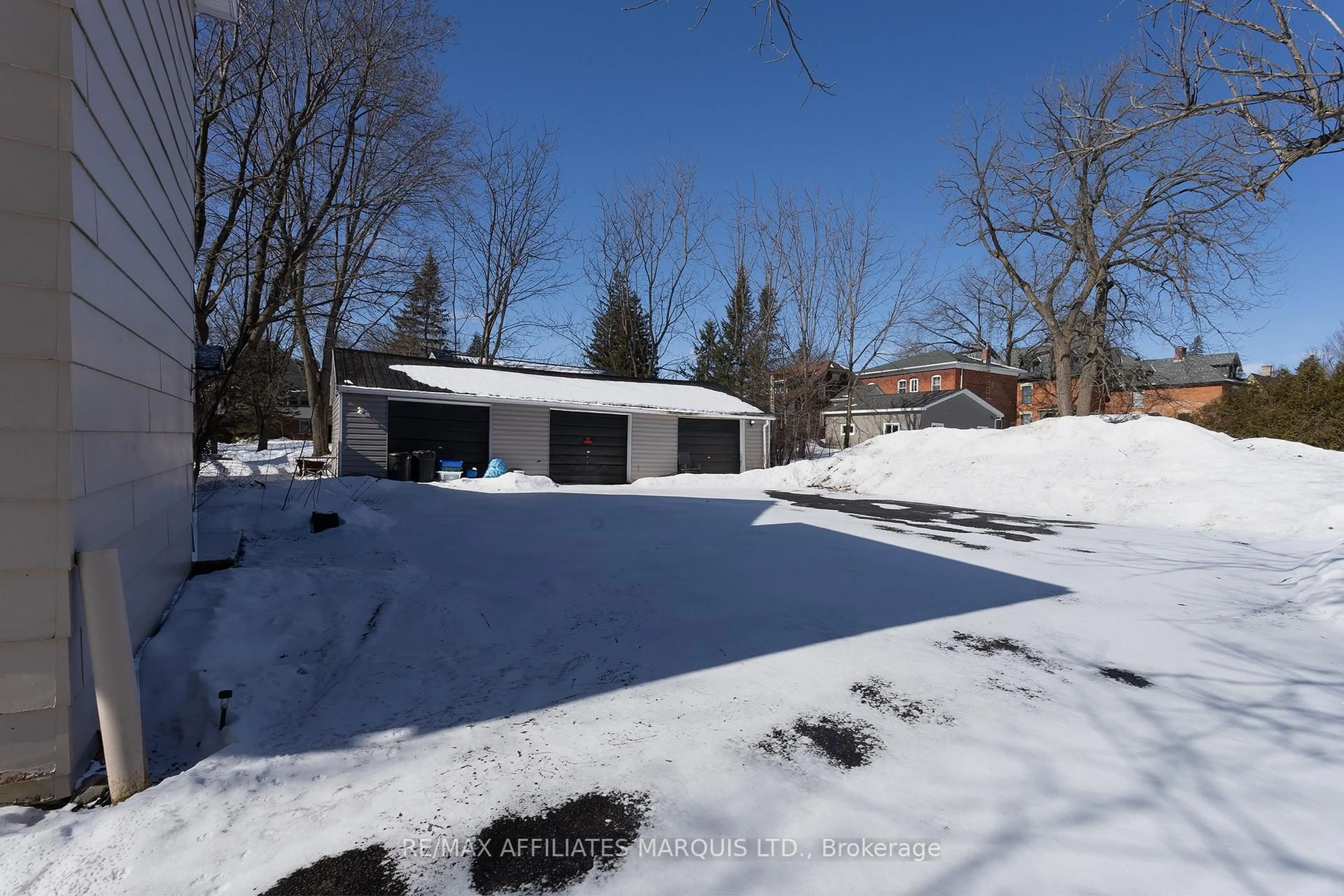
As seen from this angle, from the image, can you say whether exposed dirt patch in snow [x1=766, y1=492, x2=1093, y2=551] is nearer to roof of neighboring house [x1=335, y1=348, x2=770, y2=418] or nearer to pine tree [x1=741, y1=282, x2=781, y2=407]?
roof of neighboring house [x1=335, y1=348, x2=770, y2=418]

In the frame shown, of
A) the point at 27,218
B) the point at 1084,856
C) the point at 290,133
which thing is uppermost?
the point at 290,133

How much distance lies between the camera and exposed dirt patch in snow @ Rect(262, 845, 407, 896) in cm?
174

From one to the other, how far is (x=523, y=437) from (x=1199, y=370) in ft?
138

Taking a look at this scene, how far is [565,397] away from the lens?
16.1 meters

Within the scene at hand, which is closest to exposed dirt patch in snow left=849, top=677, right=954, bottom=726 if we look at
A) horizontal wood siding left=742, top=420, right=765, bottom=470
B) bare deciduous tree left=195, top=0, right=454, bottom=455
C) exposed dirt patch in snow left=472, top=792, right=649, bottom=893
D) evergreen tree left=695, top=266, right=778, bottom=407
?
exposed dirt patch in snow left=472, top=792, right=649, bottom=893

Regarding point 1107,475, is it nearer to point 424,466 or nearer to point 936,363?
point 424,466

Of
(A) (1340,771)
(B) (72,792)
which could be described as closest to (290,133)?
(B) (72,792)

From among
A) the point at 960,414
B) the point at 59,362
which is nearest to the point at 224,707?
the point at 59,362

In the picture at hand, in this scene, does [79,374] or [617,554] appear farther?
[617,554]

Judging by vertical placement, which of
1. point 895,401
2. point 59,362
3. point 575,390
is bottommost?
point 59,362

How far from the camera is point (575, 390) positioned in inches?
673

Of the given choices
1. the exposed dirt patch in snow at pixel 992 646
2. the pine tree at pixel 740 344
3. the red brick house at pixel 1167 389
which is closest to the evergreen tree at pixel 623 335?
the pine tree at pixel 740 344

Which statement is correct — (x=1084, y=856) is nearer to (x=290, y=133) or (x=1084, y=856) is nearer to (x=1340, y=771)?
(x=1340, y=771)

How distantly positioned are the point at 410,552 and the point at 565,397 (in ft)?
34.1
